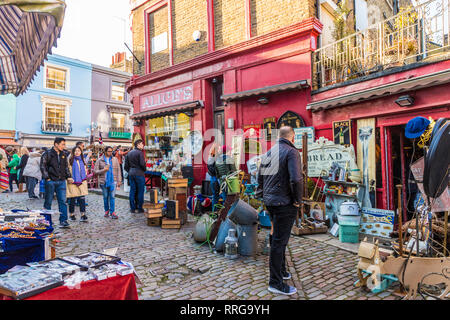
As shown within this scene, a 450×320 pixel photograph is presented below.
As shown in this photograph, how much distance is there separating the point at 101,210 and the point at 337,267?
7.49m

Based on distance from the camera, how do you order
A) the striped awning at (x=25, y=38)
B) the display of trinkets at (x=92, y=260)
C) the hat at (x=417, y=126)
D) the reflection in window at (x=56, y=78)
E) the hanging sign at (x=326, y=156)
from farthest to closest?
the reflection in window at (x=56, y=78)
the hanging sign at (x=326, y=156)
the hat at (x=417, y=126)
the striped awning at (x=25, y=38)
the display of trinkets at (x=92, y=260)

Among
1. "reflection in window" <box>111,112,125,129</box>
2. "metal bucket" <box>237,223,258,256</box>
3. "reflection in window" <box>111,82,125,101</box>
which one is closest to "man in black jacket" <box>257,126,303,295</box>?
"metal bucket" <box>237,223,258,256</box>

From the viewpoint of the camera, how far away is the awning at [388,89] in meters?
5.27

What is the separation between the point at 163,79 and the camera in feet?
40.9

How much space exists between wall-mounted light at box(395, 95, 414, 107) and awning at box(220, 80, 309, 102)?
2614 millimetres

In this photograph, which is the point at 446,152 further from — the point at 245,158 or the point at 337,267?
the point at 245,158

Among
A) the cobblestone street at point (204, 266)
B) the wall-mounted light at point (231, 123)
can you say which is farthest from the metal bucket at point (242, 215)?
the wall-mounted light at point (231, 123)

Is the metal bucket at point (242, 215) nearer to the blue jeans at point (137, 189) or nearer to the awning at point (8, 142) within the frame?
the blue jeans at point (137, 189)

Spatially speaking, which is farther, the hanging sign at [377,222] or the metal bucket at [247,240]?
the hanging sign at [377,222]

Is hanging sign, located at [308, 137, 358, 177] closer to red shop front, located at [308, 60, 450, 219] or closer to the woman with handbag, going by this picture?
red shop front, located at [308, 60, 450, 219]

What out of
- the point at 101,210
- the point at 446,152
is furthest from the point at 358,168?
the point at 101,210

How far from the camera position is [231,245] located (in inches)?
193

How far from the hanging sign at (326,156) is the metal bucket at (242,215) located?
3159 millimetres

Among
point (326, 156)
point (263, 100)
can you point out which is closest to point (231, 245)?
point (326, 156)
